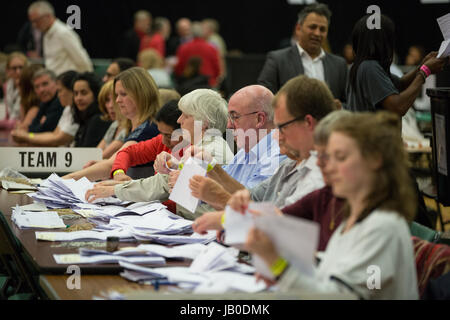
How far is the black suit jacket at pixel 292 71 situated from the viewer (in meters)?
5.20

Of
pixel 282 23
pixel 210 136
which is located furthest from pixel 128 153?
pixel 282 23

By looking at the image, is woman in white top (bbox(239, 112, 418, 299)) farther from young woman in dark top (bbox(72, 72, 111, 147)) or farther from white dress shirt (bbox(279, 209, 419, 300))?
young woman in dark top (bbox(72, 72, 111, 147))

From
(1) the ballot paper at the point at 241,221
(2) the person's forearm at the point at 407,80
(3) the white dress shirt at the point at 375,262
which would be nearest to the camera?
(3) the white dress shirt at the point at 375,262

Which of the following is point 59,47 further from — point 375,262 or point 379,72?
point 375,262

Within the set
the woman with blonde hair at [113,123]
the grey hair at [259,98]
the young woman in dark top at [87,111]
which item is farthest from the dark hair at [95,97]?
the grey hair at [259,98]

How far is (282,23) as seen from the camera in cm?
1652

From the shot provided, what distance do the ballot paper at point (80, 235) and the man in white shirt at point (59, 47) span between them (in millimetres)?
5515

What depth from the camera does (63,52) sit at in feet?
27.1

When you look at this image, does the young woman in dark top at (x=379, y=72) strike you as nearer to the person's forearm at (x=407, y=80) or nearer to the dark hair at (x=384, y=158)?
the person's forearm at (x=407, y=80)

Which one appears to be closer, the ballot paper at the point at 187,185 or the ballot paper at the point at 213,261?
the ballot paper at the point at 213,261

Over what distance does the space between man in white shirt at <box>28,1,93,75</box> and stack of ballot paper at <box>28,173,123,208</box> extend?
15.0 ft

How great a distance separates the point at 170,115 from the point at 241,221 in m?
1.97

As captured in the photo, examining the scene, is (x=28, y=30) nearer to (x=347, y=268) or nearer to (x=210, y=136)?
(x=210, y=136)

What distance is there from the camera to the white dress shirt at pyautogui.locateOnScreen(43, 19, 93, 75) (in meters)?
8.16
